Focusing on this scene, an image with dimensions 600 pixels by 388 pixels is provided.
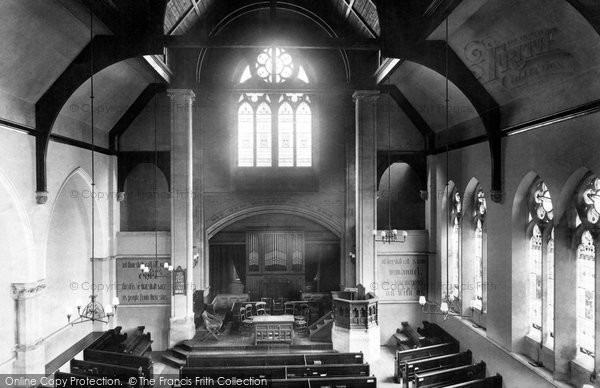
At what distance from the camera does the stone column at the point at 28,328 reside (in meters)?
12.1

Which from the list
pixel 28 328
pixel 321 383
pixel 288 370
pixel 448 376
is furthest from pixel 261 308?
pixel 28 328

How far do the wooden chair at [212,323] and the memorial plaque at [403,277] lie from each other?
653 cm

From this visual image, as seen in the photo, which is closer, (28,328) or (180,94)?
(28,328)

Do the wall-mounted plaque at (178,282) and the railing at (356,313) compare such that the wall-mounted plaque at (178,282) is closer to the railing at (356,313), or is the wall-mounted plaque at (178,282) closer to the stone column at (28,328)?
the stone column at (28,328)

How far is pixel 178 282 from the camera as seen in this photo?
1666 centimetres

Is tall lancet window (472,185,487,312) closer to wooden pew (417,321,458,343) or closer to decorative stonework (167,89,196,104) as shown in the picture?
wooden pew (417,321,458,343)

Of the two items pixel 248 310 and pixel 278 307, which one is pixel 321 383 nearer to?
pixel 248 310

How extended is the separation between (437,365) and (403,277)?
17.7ft

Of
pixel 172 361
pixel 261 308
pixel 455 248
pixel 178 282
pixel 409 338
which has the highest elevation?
pixel 455 248

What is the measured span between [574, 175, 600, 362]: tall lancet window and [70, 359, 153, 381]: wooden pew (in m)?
10.9

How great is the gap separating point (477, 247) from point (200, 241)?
10.9 m

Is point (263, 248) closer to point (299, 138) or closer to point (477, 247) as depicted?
point (299, 138)

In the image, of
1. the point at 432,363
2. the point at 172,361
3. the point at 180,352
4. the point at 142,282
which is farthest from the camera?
the point at 142,282

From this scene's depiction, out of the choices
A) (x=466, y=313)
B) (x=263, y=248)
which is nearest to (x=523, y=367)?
(x=466, y=313)
